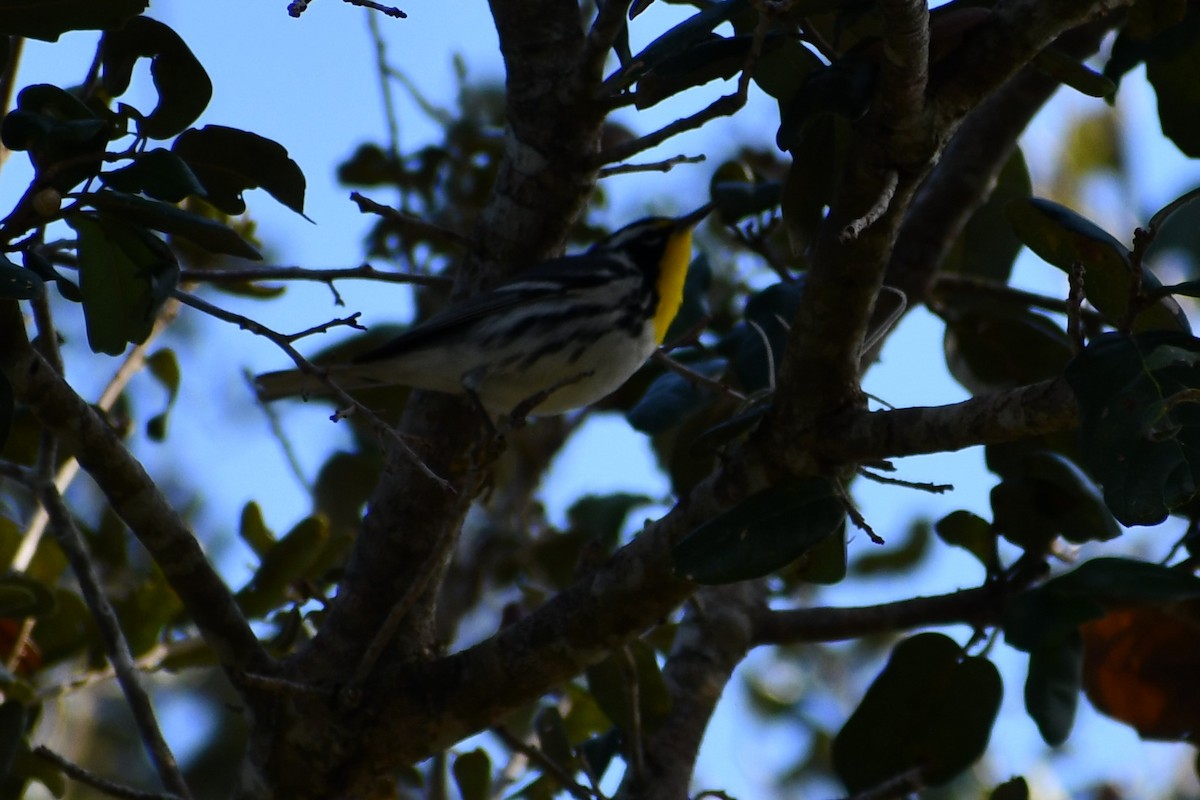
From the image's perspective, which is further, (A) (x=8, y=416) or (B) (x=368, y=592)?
(B) (x=368, y=592)

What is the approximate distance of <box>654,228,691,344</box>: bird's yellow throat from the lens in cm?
400

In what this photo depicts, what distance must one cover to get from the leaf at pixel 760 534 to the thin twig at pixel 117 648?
104 centimetres

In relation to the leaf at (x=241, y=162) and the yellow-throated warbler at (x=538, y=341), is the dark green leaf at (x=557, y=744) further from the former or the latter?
the leaf at (x=241, y=162)

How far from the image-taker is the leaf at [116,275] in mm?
2043

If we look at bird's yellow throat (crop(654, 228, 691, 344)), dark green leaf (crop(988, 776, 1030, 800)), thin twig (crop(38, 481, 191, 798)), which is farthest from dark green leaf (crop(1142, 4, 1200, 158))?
thin twig (crop(38, 481, 191, 798))

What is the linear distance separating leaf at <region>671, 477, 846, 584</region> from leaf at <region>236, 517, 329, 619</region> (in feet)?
4.25

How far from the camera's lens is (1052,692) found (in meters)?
2.15

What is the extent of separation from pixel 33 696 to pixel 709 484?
4.75 feet

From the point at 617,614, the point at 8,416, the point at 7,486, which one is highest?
the point at 7,486

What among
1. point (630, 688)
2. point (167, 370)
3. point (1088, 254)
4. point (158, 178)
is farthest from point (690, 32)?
point (167, 370)

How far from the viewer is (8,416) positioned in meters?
1.94

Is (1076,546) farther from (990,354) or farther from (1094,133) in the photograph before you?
(1094,133)

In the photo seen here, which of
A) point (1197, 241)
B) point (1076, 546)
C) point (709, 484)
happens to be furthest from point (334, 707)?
point (1197, 241)

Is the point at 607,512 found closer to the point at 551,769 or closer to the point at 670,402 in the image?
the point at 670,402
